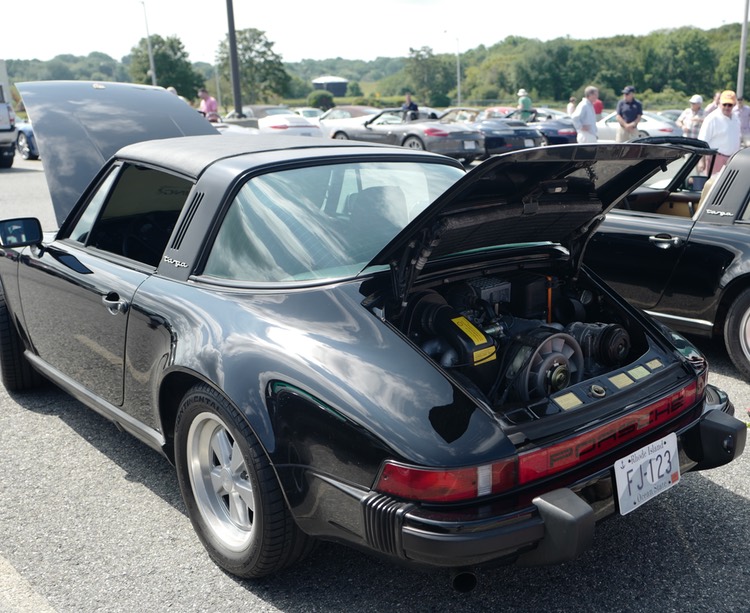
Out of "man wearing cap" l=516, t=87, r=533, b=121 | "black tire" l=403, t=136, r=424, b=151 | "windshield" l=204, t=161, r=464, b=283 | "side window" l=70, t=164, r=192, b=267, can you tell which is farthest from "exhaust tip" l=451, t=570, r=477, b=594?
"man wearing cap" l=516, t=87, r=533, b=121

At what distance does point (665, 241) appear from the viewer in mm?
4859

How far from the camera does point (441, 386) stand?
2258 mm

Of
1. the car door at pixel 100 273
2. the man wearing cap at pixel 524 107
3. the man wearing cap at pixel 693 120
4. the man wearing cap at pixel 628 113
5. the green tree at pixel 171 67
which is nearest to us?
the car door at pixel 100 273

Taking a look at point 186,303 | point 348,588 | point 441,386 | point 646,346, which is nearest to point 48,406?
point 186,303

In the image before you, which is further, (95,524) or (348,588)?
(95,524)

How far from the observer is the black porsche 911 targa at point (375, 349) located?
216 cm

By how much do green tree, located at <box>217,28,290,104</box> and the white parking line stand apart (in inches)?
3033

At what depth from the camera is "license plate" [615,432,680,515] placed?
2429 mm

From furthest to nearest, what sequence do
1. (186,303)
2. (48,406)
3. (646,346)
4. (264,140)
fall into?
(48,406) → (264,140) → (646,346) → (186,303)

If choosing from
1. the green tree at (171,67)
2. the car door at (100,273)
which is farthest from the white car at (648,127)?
the green tree at (171,67)

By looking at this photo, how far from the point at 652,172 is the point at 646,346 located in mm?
671

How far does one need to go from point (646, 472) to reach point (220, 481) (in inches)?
57.1

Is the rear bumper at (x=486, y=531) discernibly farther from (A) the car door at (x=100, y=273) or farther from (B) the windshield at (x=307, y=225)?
(A) the car door at (x=100, y=273)

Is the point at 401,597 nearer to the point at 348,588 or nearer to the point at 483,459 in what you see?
the point at 348,588
